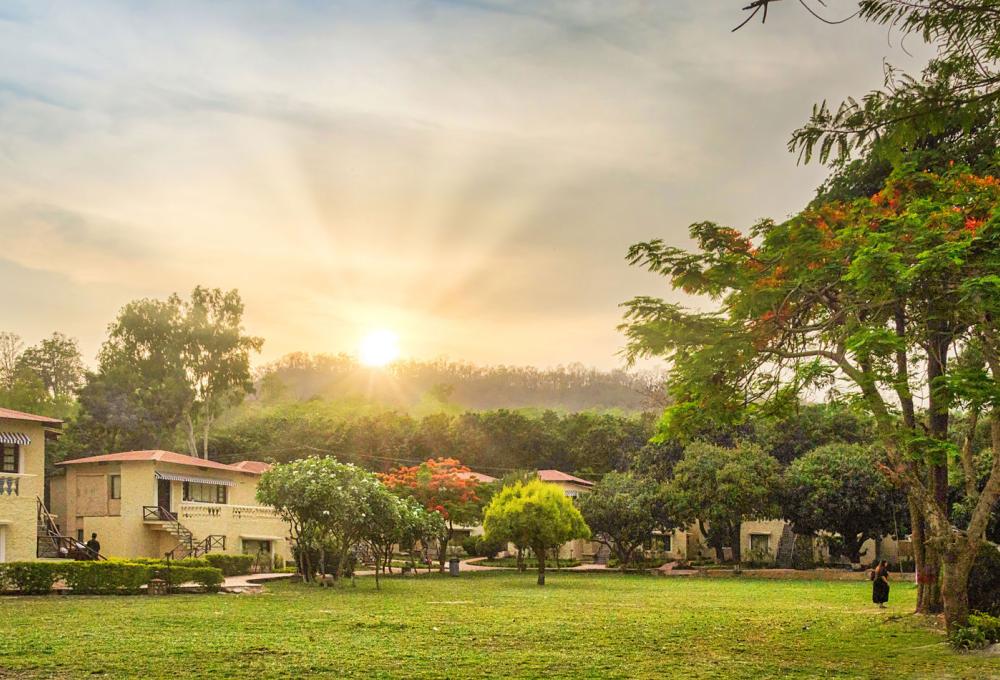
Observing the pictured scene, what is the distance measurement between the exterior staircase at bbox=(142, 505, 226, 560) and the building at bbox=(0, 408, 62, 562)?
6890 mm

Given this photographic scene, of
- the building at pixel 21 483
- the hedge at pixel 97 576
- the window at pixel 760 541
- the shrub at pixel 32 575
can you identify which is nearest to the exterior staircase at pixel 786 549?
the window at pixel 760 541

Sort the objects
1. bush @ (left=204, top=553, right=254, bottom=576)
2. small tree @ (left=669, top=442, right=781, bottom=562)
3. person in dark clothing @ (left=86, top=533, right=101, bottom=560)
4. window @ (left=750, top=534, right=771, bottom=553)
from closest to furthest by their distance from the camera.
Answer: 1. person in dark clothing @ (left=86, top=533, right=101, bottom=560)
2. bush @ (left=204, top=553, right=254, bottom=576)
3. small tree @ (left=669, top=442, right=781, bottom=562)
4. window @ (left=750, top=534, right=771, bottom=553)

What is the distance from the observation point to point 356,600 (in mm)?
26969

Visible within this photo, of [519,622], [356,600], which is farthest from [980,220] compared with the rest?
[356,600]

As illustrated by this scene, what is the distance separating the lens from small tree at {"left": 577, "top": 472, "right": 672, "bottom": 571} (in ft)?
167

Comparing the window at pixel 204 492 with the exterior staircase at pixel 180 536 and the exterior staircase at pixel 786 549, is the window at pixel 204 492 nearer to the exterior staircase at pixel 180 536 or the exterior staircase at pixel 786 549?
the exterior staircase at pixel 180 536

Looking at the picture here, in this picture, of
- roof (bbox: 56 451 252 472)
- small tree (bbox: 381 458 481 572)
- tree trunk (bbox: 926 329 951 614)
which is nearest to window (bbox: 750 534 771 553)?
small tree (bbox: 381 458 481 572)

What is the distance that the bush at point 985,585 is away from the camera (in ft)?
60.0

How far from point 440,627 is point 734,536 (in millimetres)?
34432

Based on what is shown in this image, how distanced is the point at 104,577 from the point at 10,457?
449 inches

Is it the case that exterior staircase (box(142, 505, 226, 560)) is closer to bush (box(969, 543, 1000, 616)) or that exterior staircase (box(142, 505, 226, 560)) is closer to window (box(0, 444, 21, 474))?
window (box(0, 444, 21, 474))

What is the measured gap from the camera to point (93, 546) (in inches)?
1639

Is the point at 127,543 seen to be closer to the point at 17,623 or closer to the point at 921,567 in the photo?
the point at 17,623

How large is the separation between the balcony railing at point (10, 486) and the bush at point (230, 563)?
24.0 ft
